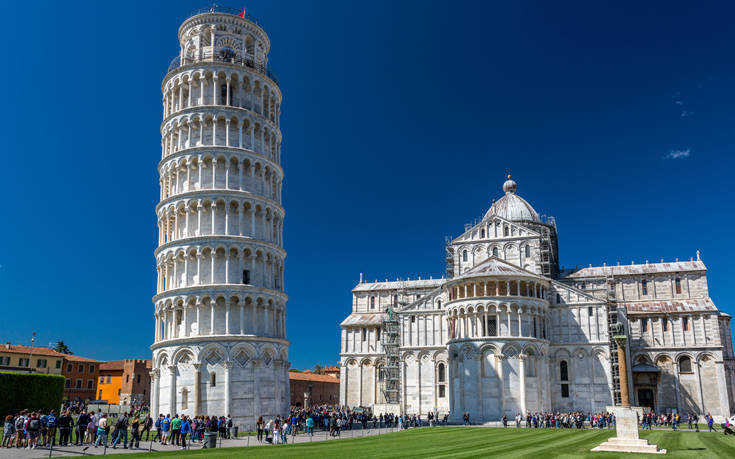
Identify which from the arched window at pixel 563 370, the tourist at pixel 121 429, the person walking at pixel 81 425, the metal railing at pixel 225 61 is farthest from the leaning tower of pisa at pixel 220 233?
the arched window at pixel 563 370

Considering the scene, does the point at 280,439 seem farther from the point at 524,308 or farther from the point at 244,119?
the point at 524,308

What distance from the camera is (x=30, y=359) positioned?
77875 mm

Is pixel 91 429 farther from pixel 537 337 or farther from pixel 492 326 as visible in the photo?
pixel 537 337

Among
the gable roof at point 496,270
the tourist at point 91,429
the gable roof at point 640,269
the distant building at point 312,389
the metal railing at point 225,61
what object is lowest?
the distant building at point 312,389

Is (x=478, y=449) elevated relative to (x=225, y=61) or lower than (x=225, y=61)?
lower

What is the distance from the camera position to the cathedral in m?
57.8

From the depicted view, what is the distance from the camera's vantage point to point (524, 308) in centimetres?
5894

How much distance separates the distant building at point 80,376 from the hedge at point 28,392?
44065 mm

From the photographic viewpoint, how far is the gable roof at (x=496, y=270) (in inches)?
2314

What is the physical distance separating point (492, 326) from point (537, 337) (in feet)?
14.6

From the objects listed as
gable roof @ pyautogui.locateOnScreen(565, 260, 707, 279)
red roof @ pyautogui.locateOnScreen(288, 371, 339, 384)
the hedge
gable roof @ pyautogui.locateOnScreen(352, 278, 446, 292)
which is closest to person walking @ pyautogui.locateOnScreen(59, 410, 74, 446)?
the hedge

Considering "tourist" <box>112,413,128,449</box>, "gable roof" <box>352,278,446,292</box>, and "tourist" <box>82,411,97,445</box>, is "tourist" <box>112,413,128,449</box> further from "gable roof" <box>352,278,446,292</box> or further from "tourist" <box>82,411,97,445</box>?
"gable roof" <box>352,278,446,292</box>

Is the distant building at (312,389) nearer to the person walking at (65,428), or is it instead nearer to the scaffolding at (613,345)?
the scaffolding at (613,345)

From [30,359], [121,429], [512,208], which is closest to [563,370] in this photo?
[512,208]
